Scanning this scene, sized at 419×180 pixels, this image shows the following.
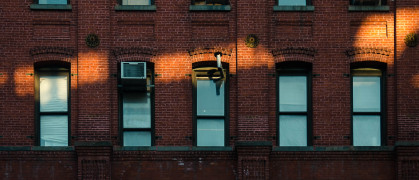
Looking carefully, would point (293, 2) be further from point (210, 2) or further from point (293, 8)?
point (210, 2)

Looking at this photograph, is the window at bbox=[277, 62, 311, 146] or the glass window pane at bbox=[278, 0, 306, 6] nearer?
the window at bbox=[277, 62, 311, 146]

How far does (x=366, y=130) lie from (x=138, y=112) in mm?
6264

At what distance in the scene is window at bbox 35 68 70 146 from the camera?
18625 mm

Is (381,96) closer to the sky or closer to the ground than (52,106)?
closer to the sky

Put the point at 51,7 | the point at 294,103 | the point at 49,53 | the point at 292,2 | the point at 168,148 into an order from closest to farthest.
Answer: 1. the point at 168,148
2. the point at 49,53
3. the point at 51,7
4. the point at 294,103
5. the point at 292,2

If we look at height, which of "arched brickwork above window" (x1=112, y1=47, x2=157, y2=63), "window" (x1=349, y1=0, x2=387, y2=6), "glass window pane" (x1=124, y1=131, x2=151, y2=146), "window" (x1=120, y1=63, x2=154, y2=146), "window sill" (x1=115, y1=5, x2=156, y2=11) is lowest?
"glass window pane" (x1=124, y1=131, x2=151, y2=146)

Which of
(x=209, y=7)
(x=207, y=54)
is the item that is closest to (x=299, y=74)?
(x=207, y=54)

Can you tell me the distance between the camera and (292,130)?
18812 millimetres

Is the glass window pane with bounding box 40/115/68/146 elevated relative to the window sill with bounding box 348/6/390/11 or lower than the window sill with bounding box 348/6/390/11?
lower

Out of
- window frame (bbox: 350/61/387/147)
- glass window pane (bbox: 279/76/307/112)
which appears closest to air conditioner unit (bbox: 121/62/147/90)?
glass window pane (bbox: 279/76/307/112)

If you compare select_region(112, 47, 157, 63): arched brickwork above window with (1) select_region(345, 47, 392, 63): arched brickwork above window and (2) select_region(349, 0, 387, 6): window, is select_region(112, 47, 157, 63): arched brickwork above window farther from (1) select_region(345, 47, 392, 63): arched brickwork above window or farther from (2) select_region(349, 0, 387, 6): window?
(2) select_region(349, 0, 387, 6): window

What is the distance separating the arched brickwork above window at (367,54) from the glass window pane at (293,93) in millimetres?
1432

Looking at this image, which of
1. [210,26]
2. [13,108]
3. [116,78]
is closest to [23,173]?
[13,108]

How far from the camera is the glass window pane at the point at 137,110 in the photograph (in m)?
18.7
